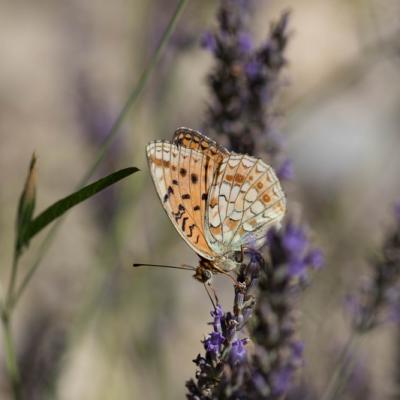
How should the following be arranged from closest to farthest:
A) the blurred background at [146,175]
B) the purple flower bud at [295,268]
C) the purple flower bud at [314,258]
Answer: the purple flower bud at [295,268] → the purple flower bud at [314,258] → the blurred background at [146,175]

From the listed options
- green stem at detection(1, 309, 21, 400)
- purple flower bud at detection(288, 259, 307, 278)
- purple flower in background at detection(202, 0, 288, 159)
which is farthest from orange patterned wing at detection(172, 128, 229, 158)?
green stem at detection(1, 309, 21, 400)

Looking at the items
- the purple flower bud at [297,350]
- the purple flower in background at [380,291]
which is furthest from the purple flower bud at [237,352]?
the purple flower in background at [380,291]

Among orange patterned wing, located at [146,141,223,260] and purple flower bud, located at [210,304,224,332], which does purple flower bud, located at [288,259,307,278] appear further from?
orange patterned wing, located at [146,141,223,260]

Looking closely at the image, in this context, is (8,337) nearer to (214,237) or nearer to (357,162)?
(214,237)

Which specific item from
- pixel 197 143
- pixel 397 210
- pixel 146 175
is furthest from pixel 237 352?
pixel 146 175

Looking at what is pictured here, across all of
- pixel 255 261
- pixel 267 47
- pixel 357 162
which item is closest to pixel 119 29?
pixel 357 162

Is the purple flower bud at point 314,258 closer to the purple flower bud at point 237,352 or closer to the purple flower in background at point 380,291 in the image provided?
the purple flower bud at point 237,352
